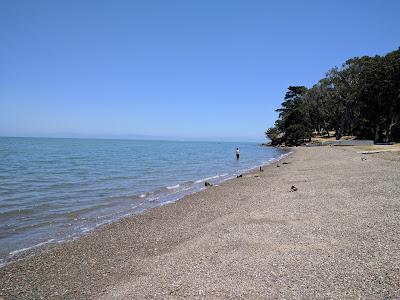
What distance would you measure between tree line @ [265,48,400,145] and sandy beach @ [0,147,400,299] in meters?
51.3

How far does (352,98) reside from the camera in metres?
71.2

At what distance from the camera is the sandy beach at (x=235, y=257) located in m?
6.04

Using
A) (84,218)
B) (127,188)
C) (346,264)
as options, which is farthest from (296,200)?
(127,188)

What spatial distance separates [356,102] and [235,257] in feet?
244

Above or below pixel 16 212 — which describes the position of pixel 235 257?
above

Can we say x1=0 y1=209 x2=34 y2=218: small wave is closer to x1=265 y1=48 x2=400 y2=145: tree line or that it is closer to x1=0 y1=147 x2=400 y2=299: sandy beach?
x1=0 y1=147 x2=400 y2=299: sandy beach

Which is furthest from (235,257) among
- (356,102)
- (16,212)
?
(356,102)

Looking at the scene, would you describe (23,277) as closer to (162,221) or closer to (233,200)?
(162,221)

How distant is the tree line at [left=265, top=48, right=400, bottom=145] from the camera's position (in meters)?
56.3

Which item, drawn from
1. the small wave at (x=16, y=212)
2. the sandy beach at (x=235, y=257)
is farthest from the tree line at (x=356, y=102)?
the small wave at (x=16, y=212)

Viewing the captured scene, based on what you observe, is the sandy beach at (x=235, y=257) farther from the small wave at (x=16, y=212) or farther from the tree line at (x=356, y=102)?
the tree line at (x=356, y=102)

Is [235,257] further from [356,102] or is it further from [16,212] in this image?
[356,102]

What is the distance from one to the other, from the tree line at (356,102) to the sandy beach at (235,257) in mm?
51350

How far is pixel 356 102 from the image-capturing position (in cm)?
7262
